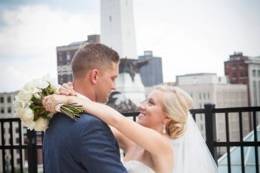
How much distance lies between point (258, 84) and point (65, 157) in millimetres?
4650

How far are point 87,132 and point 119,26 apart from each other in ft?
17.4

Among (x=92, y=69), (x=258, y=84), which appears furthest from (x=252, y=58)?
(x=92, y=69)

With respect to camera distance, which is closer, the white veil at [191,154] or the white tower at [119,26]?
the white veil at [191,154]

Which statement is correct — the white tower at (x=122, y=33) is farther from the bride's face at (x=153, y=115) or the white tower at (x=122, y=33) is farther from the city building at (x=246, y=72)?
the bride's face at (x=153, y=115)

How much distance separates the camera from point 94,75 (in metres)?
1.09

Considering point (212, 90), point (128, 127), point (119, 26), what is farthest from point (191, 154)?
point (119, 26)

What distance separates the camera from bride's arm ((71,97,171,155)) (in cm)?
110

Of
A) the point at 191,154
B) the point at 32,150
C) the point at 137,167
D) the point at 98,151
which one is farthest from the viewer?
the point at 32,150

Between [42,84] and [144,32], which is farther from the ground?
[144,32]

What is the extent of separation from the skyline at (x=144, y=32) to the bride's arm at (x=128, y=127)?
4151 mm

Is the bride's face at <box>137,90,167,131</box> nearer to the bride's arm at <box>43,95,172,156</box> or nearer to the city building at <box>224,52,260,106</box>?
the bride's arm at <box>43,95,172,156</box>

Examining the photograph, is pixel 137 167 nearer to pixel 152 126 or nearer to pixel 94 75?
pixel 152 126

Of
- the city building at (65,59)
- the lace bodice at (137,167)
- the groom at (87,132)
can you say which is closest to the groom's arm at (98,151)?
the groom at (87,132)

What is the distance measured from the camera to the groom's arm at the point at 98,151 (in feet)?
3.17
